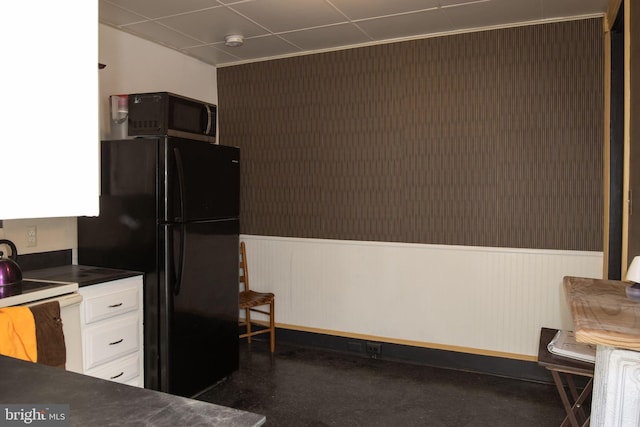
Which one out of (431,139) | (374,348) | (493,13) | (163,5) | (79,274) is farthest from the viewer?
(374,348)

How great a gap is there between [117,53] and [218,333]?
208 cm

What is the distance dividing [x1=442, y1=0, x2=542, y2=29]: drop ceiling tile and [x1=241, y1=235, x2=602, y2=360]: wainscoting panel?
1.56 metres

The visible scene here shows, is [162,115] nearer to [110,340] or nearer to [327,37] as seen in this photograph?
[110,340]

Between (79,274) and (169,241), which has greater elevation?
(169,241)

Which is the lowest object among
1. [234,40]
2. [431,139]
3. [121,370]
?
[121,370]

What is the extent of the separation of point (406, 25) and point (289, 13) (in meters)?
0.84

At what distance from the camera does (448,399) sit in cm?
299

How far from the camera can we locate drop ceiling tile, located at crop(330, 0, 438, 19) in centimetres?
287

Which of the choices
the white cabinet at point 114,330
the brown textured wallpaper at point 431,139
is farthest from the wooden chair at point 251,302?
the white cabinet at point 114,330

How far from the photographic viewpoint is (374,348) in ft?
12.1

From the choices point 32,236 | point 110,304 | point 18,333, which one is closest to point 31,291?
point 18,333

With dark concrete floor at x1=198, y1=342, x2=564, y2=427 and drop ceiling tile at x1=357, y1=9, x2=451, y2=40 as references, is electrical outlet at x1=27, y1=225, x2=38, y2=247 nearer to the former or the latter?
dark concrete floor at x1=198, y1=342, x2=564, y2=427

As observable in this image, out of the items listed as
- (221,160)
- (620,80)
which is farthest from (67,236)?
(620,80)

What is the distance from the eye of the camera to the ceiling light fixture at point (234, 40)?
3.44 metres
